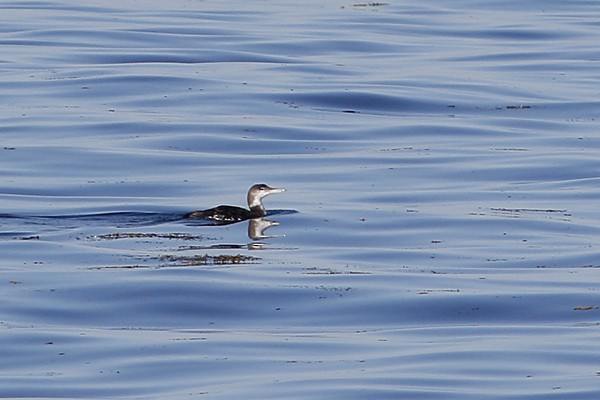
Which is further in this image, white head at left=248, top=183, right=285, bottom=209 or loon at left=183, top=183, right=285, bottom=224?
white head at left=248, top=183, right=285, bottom=209

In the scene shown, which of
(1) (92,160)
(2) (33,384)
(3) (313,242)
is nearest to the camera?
(2) (33,384)

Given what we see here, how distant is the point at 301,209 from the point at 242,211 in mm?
778

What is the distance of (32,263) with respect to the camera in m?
15.0

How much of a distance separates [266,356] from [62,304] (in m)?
2.28

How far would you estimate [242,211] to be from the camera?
17641 millimetres

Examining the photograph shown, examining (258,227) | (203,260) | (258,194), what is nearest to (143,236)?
(203,260)

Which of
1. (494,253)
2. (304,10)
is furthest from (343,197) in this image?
(304,10)

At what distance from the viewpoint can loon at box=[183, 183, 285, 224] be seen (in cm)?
1720

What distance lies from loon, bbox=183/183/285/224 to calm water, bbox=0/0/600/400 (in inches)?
7.5

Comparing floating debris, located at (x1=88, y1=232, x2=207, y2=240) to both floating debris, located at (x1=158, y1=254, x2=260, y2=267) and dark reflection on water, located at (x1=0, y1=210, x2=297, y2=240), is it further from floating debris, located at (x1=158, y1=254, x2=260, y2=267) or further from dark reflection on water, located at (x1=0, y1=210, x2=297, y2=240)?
floating debris, located at (x1=158, y1=254, x2=260, y2=267)

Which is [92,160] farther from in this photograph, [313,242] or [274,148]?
[313,242]

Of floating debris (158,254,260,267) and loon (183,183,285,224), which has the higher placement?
loon (183,183,285,224)

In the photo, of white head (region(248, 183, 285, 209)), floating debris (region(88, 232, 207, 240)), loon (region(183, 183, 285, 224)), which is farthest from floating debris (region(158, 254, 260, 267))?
white head (region(248, 183, 285, 209))

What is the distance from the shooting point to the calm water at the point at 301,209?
447 inches
